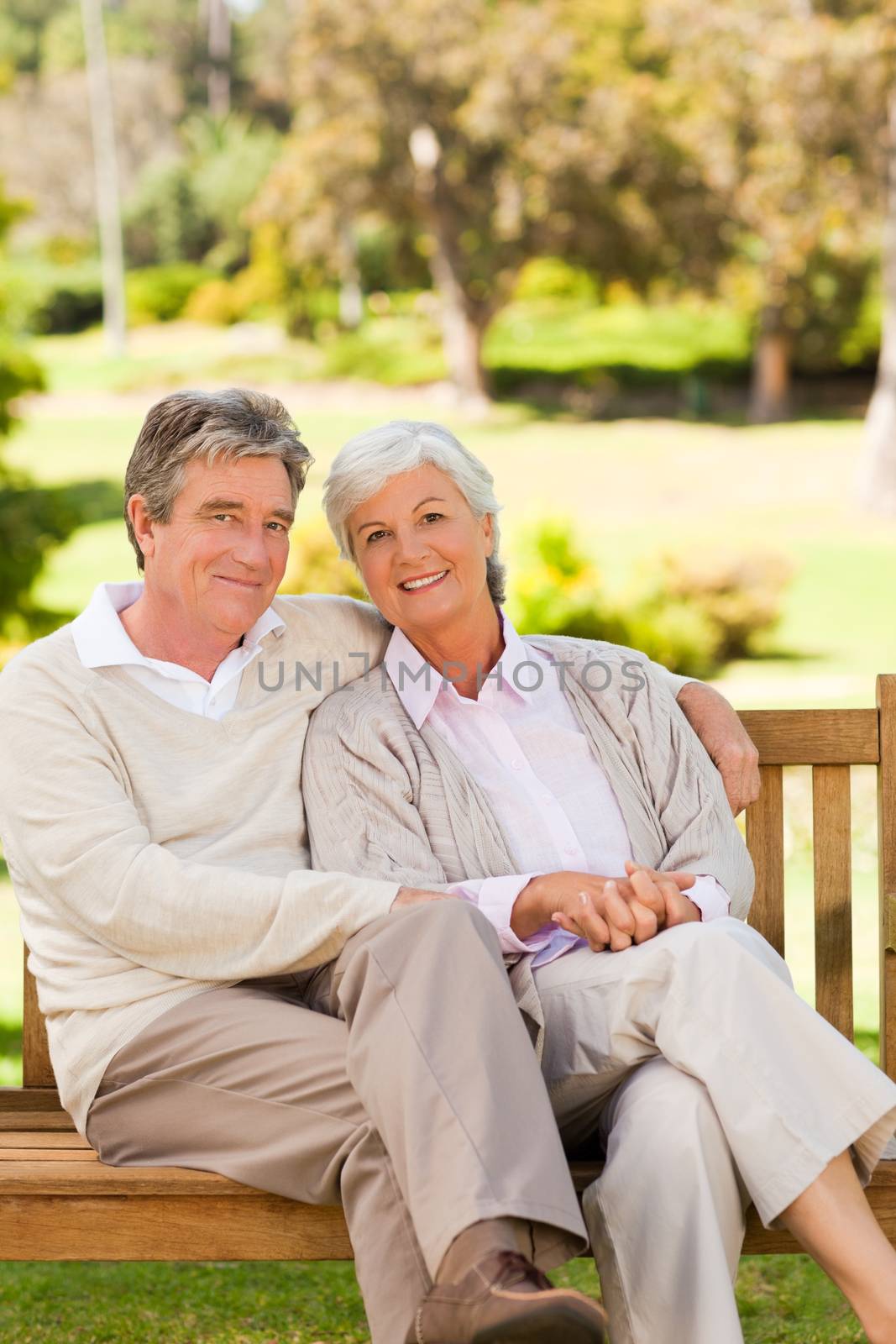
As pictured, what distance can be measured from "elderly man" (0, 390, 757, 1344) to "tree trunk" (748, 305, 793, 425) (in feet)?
75.6

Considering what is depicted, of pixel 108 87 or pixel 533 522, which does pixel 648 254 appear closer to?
pixel 533 522

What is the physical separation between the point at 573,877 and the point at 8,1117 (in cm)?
118

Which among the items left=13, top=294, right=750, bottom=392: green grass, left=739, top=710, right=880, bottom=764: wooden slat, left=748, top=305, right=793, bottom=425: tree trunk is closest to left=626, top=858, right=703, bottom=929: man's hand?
left=739, top=710, right=880, bottom=764: wooden slat

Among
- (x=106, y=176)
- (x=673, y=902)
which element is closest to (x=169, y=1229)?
(x=673, y=902)

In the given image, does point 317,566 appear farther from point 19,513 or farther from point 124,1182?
point 124,1182

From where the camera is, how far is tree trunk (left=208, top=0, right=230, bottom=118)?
38688 millimetres

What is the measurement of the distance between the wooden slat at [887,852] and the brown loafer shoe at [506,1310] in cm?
118

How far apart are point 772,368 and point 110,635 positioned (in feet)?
78.2

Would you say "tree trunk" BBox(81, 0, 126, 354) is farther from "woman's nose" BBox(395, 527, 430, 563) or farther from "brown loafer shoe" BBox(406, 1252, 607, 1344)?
"brown loafer shoe" BBox(406, 1252, 607, 1344)

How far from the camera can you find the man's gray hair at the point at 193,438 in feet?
8.71

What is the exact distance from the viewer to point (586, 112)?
2284 centimetres

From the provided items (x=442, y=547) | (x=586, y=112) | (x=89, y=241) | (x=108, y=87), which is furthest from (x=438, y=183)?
(x=442, y=547)

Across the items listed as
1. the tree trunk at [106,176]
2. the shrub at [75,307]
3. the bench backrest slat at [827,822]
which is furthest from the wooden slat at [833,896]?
A: the shrub at [75,307]

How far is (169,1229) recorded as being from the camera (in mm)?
2279
